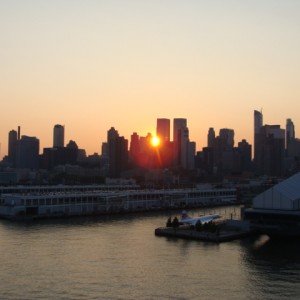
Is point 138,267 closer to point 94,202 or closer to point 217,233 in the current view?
point 217,233

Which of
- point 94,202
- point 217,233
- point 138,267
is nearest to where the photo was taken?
point 138,267

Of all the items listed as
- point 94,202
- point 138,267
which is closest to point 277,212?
point 138,267

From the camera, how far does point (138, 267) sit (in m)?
20.4

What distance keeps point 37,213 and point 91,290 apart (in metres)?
22.4

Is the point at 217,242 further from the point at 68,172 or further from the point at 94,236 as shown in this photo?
the point at 68,172

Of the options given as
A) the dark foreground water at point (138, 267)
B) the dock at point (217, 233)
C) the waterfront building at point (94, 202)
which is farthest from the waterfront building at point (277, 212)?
the waterfront building at point (94, 202)

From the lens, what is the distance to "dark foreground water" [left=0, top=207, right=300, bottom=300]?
1700cm

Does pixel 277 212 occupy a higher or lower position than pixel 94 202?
higher

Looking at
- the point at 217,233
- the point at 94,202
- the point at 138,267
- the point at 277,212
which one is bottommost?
the point at 138,267

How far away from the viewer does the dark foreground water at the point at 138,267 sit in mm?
17000

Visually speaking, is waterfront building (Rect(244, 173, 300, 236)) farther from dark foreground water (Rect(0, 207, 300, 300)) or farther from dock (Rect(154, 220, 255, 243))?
dark foreground water (Rect(0, 207, 300, 300))

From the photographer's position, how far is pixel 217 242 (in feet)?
87.0

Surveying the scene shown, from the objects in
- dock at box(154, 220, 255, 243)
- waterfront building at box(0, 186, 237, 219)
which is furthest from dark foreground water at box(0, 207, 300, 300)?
waterfront building at box(0, 186, 237, 219)

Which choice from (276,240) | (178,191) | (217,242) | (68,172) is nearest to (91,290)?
(217,242)
